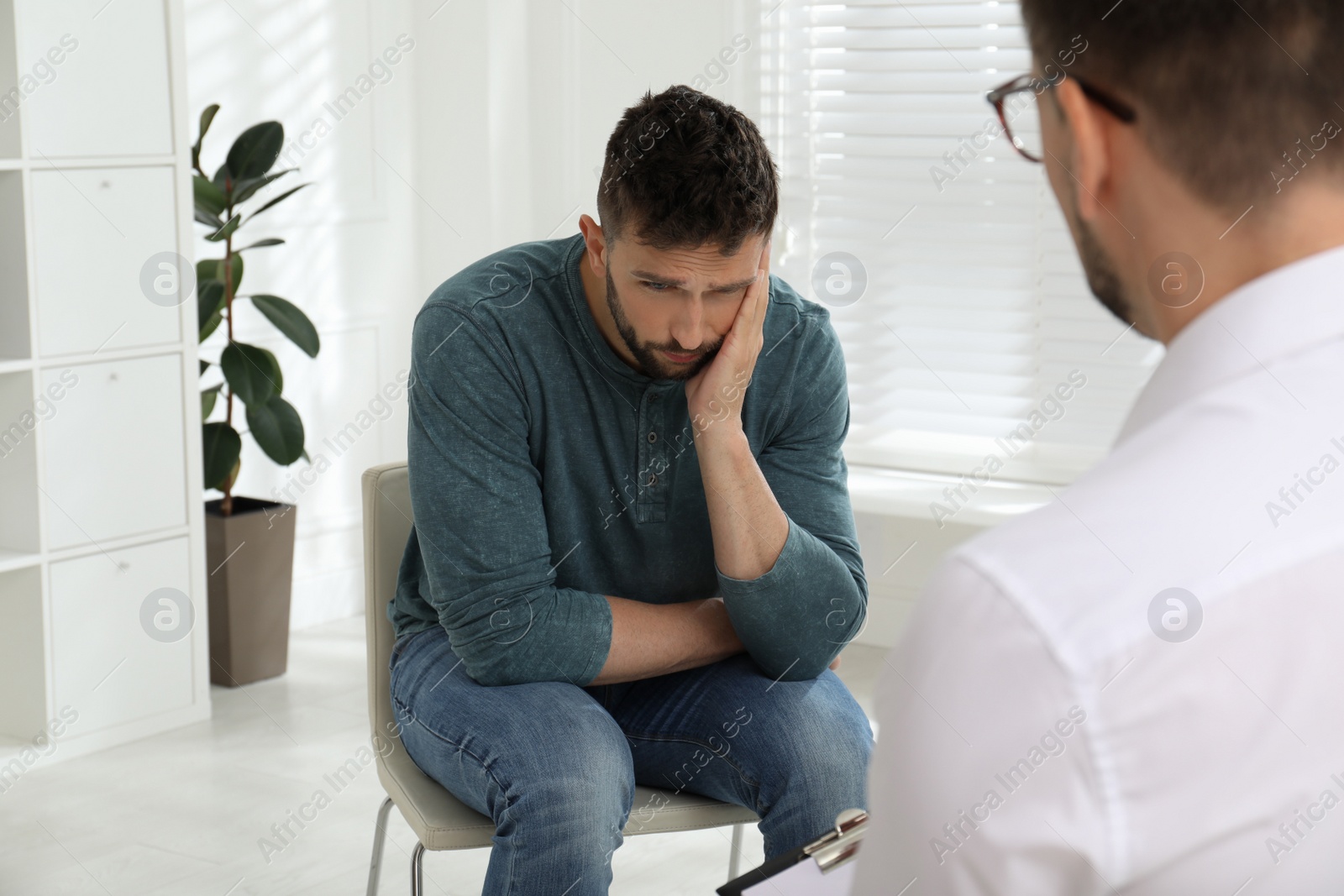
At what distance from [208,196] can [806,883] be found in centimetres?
244

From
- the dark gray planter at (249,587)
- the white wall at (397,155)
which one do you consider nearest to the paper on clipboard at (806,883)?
the dark gray planter at (249,587)

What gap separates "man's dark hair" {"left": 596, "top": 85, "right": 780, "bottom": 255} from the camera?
1492 millimetres

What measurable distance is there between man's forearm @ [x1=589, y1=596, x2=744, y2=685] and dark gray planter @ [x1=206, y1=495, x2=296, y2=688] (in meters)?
1.77

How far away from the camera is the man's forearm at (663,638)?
151cm

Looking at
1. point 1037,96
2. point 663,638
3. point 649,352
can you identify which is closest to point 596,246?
point 649,352

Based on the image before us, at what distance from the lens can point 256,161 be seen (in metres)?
2.95

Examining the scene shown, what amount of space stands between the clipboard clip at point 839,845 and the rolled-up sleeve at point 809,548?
0.61m

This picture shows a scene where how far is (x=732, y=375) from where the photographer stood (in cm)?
157

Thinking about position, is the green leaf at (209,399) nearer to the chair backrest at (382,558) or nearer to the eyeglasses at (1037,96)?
the chair backrest at (382,558)

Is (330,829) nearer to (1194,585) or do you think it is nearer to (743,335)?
(743,335)

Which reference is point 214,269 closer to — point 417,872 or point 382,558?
point 382,558

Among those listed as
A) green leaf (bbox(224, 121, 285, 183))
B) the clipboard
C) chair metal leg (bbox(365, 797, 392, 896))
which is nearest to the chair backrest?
chair metal leg (bbox(365, 797, 392, 896))

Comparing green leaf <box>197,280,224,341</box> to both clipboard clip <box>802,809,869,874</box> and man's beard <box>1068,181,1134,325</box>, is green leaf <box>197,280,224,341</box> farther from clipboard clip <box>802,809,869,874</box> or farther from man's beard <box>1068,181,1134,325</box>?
man's beard <box>1068,181,1134,325</box>

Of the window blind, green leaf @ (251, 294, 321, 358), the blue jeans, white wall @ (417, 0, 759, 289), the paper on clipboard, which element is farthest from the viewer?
white wall @ (417, 0, 759, 289)
